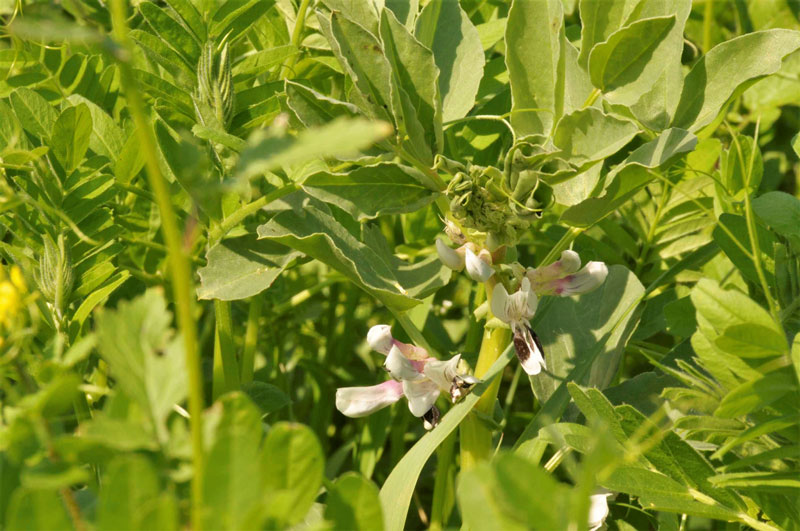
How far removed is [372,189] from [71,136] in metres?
0.34

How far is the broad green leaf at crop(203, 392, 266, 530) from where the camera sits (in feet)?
1.48

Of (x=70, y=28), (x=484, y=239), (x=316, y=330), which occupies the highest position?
(x=70, y=28)

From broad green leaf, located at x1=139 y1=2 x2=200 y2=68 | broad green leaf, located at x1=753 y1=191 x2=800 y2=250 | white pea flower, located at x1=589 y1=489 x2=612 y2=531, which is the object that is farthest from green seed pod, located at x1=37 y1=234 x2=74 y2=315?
broad green leaf, located at x1=753 y1=191 x2=800 y2=250

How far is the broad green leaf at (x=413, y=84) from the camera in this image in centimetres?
86

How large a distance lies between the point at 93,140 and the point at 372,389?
1.56 feet

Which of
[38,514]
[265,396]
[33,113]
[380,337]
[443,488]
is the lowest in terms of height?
[443,488]

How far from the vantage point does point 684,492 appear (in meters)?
0.79

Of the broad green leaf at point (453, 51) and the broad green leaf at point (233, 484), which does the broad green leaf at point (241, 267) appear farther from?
the broad green leaf at point (233, 484)

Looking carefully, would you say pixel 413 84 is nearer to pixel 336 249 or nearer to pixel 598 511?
pixel 336 249

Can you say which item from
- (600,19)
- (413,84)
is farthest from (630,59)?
(413,84)

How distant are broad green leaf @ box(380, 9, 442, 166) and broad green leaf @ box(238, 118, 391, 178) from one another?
1.35 feet

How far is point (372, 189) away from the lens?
0.88 metres

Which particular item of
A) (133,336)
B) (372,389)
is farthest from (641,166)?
(133,336)

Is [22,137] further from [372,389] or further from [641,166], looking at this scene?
[641,166]
